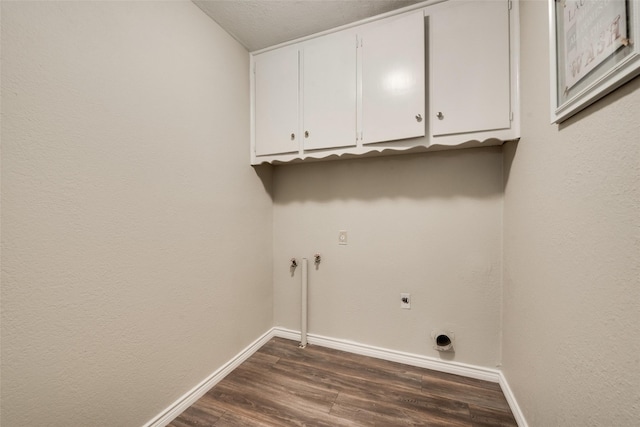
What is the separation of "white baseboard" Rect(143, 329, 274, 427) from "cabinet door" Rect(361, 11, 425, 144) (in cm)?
188

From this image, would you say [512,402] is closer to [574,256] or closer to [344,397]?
[344,397]

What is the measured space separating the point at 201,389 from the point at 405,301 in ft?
5.04

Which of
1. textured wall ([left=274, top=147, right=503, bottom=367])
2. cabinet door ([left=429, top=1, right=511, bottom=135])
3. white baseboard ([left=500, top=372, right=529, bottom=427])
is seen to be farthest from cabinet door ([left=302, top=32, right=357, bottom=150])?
white baseboard ([left=500, top=372, right=529, bottom=427])

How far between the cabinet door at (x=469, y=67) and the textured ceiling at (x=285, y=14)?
0.32 metres

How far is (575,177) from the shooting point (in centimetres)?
85

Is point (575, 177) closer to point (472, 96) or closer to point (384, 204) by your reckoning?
point (472, 96)

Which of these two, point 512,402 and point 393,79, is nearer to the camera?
point 512,402

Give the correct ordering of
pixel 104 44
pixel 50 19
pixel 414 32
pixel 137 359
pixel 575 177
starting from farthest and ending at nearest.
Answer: pixel 414 32
pixel 137 359
pixel 104 44
pixel 50 19
pixel 575 177

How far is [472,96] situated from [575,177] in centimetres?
84

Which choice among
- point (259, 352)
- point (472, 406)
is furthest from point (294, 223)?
point (472, 406)

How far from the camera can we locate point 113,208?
1159 millimetres

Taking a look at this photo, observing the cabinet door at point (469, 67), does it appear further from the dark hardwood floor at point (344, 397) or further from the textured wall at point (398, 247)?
the dark hardwood floor at point (344, 397)

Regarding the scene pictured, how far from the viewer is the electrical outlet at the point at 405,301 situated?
1.91m

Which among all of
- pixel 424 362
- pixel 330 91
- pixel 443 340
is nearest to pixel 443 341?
pixel 443 340
